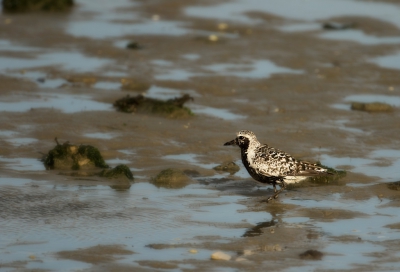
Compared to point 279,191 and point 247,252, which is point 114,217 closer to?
point 247,252

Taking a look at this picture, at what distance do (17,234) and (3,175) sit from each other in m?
2.83

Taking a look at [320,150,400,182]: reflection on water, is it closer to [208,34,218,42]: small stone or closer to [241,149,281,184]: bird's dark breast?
[241,149,281,184]: bird's dark breast

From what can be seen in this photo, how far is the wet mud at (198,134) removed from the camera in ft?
34.8

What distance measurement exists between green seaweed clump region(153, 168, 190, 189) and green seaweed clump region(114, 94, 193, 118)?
356 cm

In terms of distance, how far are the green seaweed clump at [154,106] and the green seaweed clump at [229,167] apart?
9.03 feet

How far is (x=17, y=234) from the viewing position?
1080cm

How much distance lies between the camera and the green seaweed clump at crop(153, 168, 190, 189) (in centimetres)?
1335

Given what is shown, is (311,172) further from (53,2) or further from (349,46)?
(53,2)

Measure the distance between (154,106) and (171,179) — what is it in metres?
3.99

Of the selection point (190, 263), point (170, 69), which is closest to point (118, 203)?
point (190, 263)

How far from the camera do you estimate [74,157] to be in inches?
545

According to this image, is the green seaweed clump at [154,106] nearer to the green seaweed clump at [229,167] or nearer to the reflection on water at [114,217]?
the green seaweed clump at [229,167]

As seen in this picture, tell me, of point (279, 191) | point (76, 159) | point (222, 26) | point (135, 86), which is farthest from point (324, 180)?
point (222, 26)

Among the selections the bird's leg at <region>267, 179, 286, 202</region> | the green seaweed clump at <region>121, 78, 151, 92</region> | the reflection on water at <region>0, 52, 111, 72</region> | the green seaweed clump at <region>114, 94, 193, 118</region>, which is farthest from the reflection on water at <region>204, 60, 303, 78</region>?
the bird's leg at <region>267, 179, 286, 202</region>
